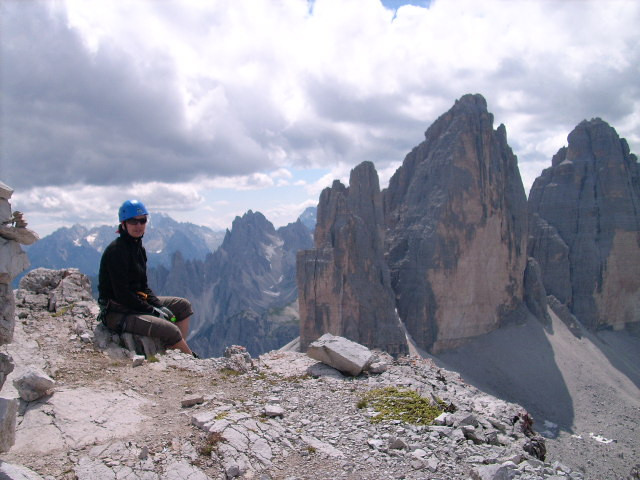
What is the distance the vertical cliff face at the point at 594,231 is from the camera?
3273 inches

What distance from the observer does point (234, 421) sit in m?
7.61

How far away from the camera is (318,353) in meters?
11.4

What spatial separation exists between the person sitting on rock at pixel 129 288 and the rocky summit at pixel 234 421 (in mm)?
608

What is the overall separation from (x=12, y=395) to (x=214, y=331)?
163 m

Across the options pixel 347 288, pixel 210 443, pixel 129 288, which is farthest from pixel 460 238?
pixel 210 443

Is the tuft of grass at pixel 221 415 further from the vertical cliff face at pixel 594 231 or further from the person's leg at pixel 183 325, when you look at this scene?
the vertical cliff face at pixel 594 231

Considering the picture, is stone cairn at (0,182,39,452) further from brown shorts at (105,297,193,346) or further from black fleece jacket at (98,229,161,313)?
brown shorts at (105,297,193,346)

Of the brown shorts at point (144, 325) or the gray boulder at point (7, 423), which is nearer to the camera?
the gray boulder at point (7, 423)

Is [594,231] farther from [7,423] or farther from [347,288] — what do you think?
[7,423]

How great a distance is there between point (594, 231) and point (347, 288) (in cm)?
5322

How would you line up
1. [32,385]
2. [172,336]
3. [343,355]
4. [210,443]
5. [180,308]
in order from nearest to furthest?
1. [210,443]
2. [32,385]
3. [343,355]
4. [172,336]
5. [180,308]

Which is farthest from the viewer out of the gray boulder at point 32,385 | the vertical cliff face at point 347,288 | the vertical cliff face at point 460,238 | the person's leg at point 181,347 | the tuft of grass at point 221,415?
the vertical cliff face at point 460,238

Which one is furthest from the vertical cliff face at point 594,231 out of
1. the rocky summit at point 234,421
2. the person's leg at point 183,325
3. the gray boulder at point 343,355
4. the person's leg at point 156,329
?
the person's leg at point 156,329

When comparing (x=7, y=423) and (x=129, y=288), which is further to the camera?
(x=129, y=288)
